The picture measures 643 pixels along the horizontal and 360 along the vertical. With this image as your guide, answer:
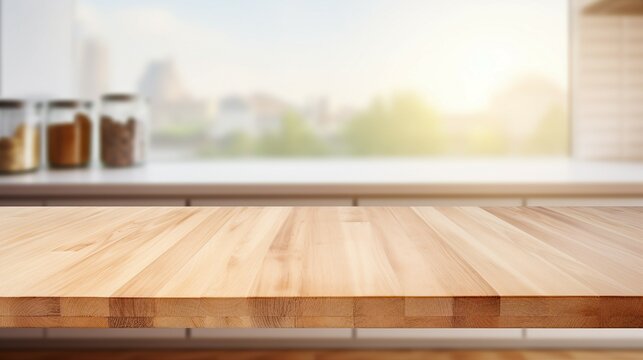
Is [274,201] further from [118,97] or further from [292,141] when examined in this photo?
[292,141]

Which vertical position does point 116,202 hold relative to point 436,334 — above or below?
above

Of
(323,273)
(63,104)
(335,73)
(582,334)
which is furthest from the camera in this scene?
(335,73)

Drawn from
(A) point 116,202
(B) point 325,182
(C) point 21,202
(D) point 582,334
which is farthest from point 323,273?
(D) point 582,334

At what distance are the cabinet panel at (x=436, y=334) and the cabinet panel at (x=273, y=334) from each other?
0.08 metres

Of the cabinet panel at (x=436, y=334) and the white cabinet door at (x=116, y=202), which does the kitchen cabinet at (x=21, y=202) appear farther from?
the cabinet panel at (x=436, y=334)

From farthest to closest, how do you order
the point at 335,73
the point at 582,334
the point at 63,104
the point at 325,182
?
the point at 335,73
the point at 63,104
the point at 582,334
the point at 325,182

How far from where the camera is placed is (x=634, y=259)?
812 mm

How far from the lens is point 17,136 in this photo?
7.07 ft

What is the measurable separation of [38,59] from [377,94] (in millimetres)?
1491

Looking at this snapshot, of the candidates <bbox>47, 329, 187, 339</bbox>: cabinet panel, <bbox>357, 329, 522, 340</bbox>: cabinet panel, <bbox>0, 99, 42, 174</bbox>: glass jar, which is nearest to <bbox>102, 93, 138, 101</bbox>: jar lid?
<bbox>0, 99, 42, 174</bbox>: glass jar

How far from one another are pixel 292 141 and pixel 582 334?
1.44 m

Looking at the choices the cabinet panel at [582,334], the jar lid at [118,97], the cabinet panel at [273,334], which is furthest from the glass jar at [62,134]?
the cabinet panel at [582,334]

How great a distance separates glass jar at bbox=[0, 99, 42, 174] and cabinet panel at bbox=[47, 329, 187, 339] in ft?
1.88

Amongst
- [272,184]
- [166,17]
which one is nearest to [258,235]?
[272,184]
